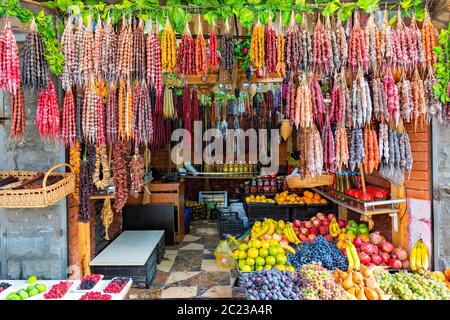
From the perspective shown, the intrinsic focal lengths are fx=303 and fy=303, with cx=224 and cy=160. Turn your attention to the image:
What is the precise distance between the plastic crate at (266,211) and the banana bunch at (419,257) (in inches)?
92.7

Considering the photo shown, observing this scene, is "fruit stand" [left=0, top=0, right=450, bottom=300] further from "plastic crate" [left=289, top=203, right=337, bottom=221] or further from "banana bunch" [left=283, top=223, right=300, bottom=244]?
"plastic crate" [left=289, top=203, right=337, bottom=221]

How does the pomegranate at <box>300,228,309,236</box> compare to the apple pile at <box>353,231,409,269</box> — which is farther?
the pomegranate at <box>300,228,309,236</box>

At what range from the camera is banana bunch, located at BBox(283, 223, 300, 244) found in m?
4.29

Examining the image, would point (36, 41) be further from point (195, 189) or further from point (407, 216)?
point (195, 189)

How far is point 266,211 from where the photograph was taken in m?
5.43

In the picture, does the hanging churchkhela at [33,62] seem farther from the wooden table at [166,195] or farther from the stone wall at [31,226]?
the wooden table at [166,195]

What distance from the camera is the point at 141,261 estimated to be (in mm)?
3748

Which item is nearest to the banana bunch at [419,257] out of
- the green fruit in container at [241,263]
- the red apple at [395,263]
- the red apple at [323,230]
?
the red apple at [395,263]

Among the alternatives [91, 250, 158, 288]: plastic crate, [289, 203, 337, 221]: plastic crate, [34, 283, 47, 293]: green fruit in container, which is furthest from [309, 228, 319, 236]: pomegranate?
[34, 283, 47, 293]: green fruit in container

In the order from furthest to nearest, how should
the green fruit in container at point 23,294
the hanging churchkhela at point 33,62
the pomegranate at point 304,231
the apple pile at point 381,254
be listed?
the pomegranate at point 304,231 < the apple pile at point 381,254 < the green fruit in container at point 23,294 < the hanging churchkhela at point 33,62

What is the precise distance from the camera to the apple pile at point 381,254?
10.9 ft

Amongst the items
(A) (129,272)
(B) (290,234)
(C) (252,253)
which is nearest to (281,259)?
(C) (252,253)

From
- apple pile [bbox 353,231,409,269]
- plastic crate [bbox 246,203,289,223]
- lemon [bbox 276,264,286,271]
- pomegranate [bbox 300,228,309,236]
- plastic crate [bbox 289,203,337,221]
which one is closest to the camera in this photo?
lemon [bbox 276,264,286,271]

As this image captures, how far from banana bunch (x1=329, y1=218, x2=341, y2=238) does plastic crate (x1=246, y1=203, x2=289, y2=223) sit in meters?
1.11
